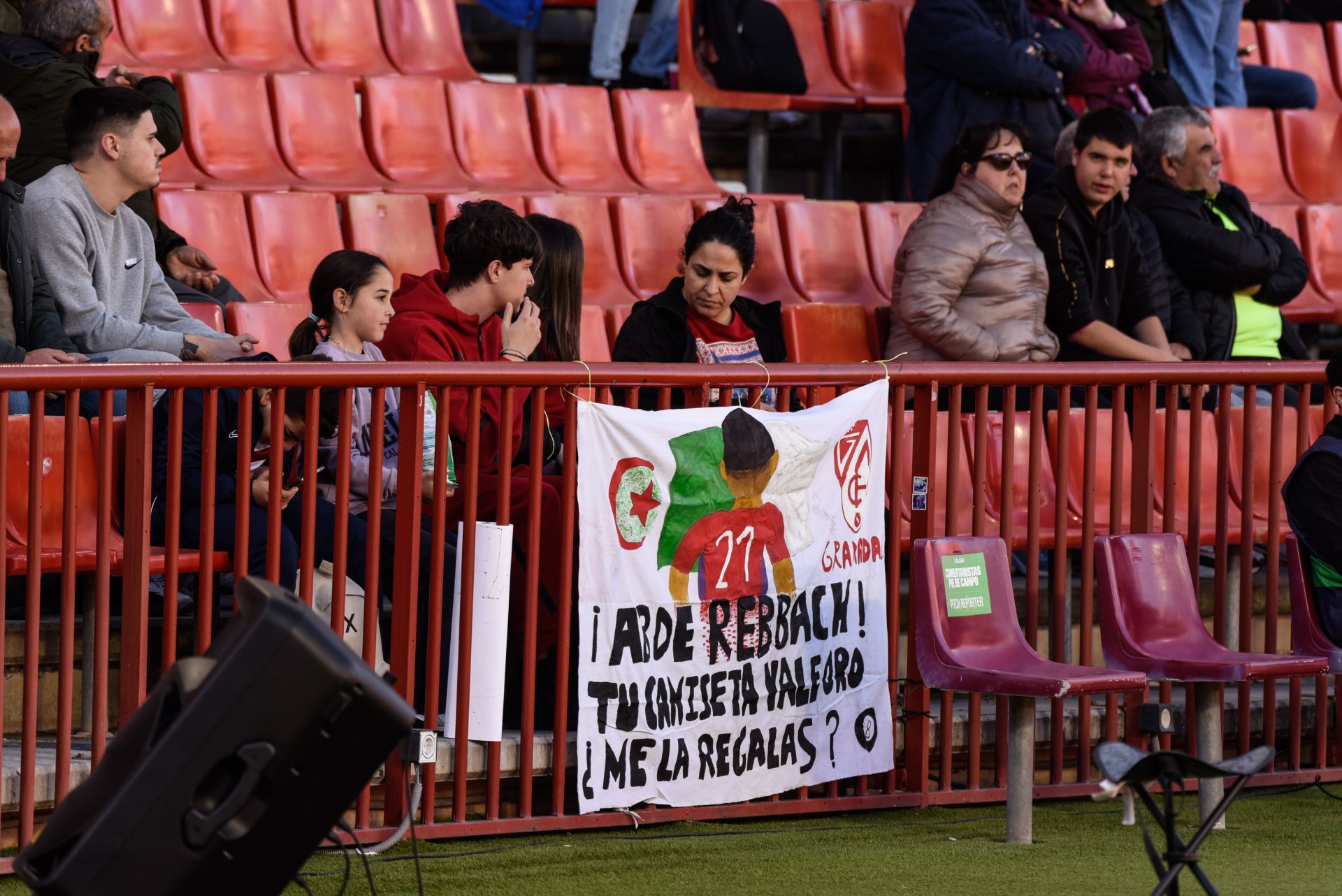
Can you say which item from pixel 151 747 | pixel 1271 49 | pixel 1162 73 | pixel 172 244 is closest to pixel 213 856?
pixel 151 747

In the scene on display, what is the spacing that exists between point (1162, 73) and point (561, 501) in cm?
616

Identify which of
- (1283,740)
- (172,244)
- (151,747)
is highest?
(172,244)

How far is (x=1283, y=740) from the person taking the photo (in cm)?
645

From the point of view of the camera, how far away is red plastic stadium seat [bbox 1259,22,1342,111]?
39.3 feet

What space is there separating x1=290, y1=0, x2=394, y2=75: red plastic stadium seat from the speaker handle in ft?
22.1

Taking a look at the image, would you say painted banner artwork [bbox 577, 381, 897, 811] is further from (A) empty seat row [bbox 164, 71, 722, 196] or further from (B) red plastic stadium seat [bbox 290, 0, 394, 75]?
(B) red plastic stadium seat [bbox 290, 0, 394, 75]

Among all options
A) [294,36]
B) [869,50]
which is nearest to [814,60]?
[869,50]

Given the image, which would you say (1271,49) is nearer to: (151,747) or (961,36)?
(961,36)

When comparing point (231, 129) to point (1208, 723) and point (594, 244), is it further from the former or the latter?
point (1208, 723)

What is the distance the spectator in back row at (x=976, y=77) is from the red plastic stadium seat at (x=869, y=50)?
0.93 m

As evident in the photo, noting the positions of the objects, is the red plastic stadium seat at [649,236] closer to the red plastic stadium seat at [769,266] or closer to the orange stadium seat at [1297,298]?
the red plastic stadium seat at [769,266]

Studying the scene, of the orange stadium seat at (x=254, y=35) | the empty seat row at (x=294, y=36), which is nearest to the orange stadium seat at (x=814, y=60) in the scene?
the empty seat row at (x=294, y=36)

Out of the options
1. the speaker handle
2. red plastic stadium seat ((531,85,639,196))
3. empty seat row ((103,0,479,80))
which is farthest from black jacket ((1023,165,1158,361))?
the speaker handle

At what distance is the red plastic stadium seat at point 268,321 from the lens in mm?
6727
